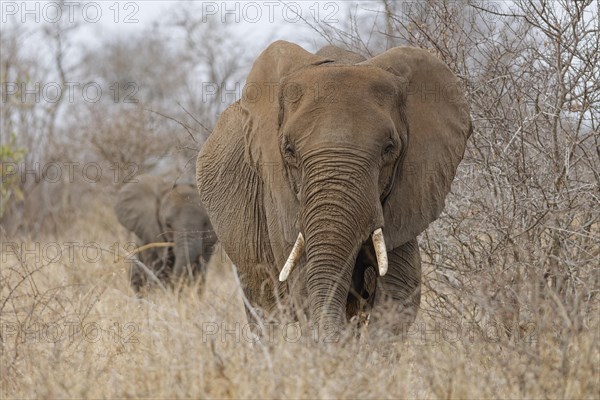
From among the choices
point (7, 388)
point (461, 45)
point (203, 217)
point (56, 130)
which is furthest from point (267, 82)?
point (56, 130)

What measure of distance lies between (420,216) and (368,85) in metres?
0.75

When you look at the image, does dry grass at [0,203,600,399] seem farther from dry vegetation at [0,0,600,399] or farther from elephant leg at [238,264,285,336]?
elephant leg at [238,264,285,336]

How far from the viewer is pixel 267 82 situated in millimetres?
5789

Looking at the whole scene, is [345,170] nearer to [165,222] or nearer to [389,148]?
[389,148]

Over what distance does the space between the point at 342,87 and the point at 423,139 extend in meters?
0.59

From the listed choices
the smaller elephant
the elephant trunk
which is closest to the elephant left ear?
the elephant trunk

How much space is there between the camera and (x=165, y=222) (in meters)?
13.3

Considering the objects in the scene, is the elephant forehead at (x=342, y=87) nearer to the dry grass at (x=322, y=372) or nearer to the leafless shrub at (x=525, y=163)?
the leafless shrub at (x=525, y=163)

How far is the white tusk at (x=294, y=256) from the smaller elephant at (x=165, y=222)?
6.65 meters

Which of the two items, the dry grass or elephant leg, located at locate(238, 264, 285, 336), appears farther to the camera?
elephant leg, located at locate(238, 264, 285, 336)

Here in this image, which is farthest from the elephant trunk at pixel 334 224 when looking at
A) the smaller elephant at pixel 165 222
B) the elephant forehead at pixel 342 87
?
the smaller elephant at pixel 165 222

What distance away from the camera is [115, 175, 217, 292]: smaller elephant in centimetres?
1246

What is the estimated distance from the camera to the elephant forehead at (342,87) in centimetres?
522

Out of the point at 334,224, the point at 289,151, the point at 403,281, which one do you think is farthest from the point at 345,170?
the point at 403,281
